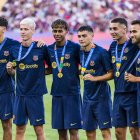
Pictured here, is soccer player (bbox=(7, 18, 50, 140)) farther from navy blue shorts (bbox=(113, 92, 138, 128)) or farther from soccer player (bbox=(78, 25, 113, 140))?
navy blue shorts (bbox=(113, 92, 138, 128))

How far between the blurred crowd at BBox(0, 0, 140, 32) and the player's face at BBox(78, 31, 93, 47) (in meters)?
10.0

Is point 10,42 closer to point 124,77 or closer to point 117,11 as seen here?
point 124,77

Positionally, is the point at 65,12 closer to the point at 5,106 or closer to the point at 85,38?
the point at 5,106

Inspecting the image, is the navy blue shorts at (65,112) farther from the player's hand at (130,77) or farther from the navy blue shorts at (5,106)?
the player's hand at (130,77)

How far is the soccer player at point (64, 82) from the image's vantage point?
7.84 metres

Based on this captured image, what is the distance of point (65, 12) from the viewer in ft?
59.0

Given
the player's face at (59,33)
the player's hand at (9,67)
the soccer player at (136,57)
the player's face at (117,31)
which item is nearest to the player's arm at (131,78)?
the soccer player at (136,57)

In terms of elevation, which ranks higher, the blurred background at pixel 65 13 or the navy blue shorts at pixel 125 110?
the blurred background at pixel 65 13

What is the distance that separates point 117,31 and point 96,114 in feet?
3.50

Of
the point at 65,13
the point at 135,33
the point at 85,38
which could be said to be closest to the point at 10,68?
the point at 85,38

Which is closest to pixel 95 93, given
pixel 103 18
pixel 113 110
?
pixel 113 110

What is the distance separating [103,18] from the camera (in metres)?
18.2

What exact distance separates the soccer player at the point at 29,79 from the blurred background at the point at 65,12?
9827 millimetres

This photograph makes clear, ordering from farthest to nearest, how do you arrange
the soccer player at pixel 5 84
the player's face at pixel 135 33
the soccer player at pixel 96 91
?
the soccer player at pixel 5 84
the soccer player at pixel 96 91
the player's face at pixel 135 33
